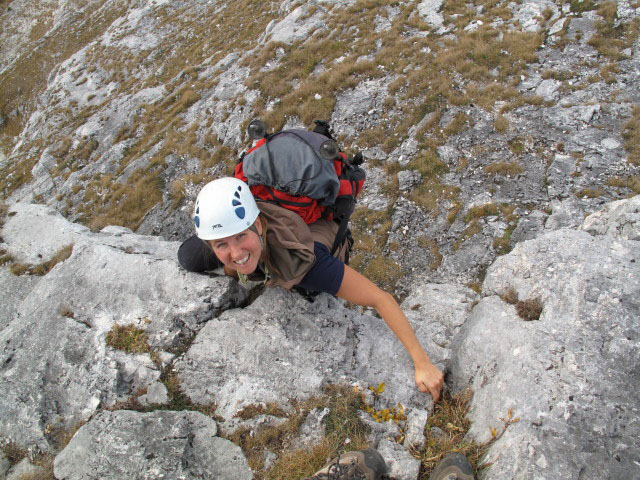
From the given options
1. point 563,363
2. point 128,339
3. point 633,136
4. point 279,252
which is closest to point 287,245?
point 279,252

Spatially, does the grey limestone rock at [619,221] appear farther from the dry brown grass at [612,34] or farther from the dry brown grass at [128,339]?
the dry brown grass at [612,34]

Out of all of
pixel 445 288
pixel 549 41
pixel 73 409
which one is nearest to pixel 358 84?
pixel 549 41

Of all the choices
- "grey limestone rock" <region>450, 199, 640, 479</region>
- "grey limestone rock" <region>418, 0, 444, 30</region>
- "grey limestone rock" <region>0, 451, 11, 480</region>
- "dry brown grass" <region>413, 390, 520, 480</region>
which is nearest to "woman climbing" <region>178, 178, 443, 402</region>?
"dry brown grass" <region>413, 390, 520, 480</region>

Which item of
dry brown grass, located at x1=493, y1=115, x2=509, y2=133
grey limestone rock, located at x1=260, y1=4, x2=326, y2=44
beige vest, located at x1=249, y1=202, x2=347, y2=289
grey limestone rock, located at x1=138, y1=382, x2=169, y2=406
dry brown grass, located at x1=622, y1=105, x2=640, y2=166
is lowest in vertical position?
dry brown grass, located at x1=622, y1=105, x2=640, y2=166

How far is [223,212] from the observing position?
425 cm

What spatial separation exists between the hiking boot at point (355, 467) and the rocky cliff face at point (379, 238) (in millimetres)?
290

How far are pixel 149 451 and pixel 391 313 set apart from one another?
319 centimetres

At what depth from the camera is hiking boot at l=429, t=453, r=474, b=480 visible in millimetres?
3867

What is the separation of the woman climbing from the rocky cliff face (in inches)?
33.0

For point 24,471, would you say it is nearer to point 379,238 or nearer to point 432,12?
point 379,238

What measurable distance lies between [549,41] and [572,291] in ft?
45.0

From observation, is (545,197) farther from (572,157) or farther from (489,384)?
(489,384)

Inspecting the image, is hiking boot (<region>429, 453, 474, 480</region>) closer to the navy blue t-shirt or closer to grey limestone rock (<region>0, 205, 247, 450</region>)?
the navy blue t-shirt

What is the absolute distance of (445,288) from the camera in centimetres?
802
